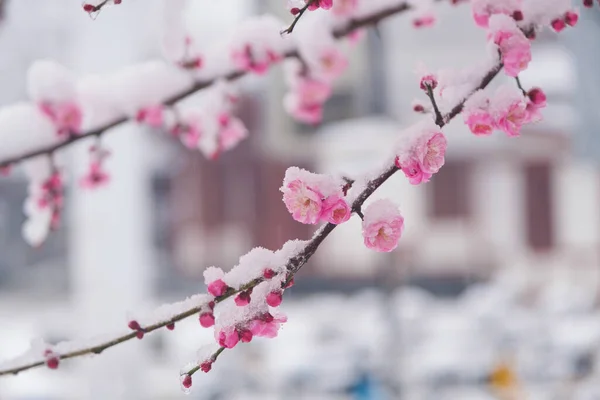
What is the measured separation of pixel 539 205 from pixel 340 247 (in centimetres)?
269

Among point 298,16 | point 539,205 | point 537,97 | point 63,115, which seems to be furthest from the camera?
point 539,205

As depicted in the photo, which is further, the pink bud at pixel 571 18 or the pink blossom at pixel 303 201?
the pink bud at pixel 571 18

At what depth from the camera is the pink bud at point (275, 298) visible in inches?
20.2

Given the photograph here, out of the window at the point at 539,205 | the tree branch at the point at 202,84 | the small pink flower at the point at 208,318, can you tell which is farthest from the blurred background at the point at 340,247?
the small pink flower at the point at 208,318

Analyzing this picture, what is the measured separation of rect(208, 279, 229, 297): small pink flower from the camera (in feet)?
1.74

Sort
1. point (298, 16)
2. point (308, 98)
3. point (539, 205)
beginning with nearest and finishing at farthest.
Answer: point (298, 16) → point (308, 98) → point (539, 205)

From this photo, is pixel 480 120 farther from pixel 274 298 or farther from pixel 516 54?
pixel 274 298

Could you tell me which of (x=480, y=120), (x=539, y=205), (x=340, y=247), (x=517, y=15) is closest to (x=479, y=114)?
(x=480, y=120)

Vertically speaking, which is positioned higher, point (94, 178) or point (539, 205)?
point (539, 205)

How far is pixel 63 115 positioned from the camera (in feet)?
2.84

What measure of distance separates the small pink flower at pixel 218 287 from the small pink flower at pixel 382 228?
11 centimetres

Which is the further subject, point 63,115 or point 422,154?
point 63,115

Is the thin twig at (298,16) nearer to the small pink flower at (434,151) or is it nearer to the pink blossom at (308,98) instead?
the small pink flower at (434,151)

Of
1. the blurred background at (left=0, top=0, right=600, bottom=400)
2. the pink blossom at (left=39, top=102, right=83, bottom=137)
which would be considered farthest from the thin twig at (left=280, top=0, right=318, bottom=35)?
the blurred background at (left=0, top=0, right=600, bottom=400)
